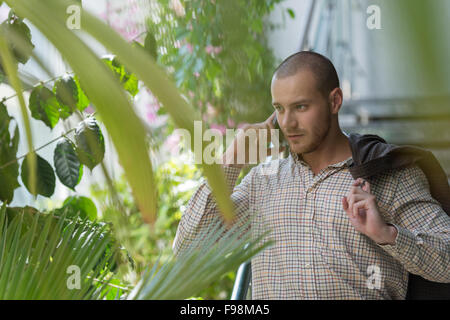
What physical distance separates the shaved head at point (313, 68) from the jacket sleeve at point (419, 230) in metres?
0.35

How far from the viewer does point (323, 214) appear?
1.61m

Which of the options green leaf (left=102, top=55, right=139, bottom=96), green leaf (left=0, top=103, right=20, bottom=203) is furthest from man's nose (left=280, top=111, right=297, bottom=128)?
green leaf (left=0, top=103, right=20, bottom=203)

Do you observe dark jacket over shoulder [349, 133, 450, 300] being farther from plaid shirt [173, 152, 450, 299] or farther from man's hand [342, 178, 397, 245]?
man's hand [342, 178, 397, 245]

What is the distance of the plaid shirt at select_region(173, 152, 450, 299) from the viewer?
56.1 inches

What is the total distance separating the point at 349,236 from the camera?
5.11 ft

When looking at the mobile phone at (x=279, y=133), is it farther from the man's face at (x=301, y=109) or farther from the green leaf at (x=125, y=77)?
the green leaf at (x=125, y=77)

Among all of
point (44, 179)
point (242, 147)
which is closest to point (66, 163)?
point (44, 179)

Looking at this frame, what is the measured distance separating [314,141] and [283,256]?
368 millimetres

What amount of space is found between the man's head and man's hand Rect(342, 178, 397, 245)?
32 centimetres

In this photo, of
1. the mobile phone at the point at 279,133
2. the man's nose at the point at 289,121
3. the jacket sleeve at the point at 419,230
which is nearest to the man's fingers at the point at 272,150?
the mobile phone at the point at 279,133

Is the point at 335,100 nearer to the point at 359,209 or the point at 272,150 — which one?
the point at 272,150

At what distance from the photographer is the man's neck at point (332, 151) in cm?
169

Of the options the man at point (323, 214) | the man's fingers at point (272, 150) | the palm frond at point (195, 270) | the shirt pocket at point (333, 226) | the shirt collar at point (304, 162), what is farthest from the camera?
the man's fingers at point (272, 150)
